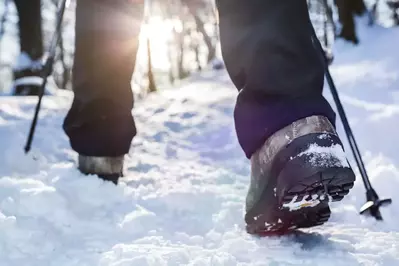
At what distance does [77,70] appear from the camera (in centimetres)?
186

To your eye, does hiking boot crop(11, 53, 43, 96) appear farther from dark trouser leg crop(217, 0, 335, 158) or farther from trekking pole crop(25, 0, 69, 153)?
dark trouser leg crop(217, 0, 335, 158)

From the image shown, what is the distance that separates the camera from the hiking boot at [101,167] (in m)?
1.86

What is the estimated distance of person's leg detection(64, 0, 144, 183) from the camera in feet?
5.98

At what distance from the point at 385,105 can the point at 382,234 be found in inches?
87.8

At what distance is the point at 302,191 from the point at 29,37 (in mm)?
7150

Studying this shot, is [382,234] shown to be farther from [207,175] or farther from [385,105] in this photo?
[385,105]

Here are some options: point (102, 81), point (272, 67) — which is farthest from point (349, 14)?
point (272, 67)

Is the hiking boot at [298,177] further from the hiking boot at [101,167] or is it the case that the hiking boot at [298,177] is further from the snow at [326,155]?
the hiking boot at [101,167]

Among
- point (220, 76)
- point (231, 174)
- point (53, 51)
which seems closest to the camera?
point (53, 51)

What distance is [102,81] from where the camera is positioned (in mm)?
1828

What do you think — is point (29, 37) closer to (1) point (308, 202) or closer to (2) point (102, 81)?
(2) point (102, 81)

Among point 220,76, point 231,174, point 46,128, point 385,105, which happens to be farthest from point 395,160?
point 220,76

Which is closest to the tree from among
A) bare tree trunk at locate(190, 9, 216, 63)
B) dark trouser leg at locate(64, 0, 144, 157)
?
dark trouser leg at locate(64, 0, 144, 157)

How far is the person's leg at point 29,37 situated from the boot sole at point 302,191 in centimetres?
569
